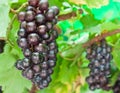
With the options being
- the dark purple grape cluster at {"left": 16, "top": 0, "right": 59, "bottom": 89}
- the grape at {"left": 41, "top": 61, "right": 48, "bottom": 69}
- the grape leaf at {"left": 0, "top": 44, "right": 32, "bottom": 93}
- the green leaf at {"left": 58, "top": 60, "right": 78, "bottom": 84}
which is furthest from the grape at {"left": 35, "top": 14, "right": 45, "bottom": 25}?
the green leaf at {"left": 58, "top": 60, "right": 78, "bottom": 84}

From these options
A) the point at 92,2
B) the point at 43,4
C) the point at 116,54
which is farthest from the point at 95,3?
the point at 116,54

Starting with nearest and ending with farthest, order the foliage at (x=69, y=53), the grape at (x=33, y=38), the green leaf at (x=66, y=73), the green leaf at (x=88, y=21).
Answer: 1. the grape at (x=33, y=38)
2. the foliage at (x=69, y=53)
3. the green leaf at (x=88, y=21)
4. the green leaf at (x=66, y=73)

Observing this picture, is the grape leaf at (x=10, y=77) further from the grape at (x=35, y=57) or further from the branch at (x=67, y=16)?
the grape at (x=35, y=57)

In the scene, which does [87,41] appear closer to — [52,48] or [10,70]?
[10,70]

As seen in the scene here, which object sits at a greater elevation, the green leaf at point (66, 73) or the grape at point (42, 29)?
the grape at point (42, 29)

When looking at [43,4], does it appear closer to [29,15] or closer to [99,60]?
[29,15]

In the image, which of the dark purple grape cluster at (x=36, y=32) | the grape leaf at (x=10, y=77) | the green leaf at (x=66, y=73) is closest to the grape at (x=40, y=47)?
the dark purple grape cluster at (x=36, y=32)

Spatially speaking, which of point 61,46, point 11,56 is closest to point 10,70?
point 11,56

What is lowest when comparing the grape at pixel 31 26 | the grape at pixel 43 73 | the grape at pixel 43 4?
the grape at pixel 43 73
